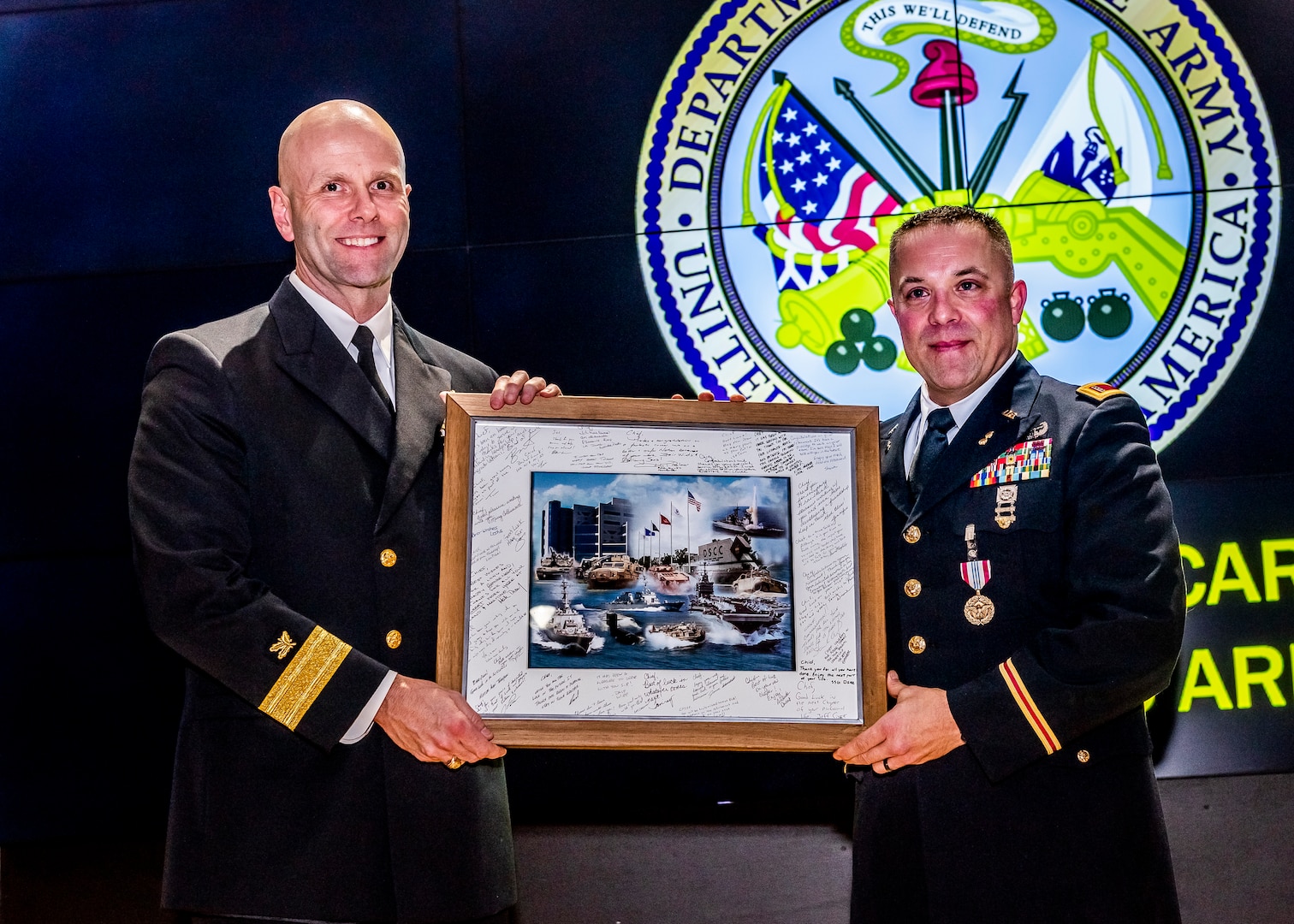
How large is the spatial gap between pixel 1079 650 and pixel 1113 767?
26 cm

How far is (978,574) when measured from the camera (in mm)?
1909

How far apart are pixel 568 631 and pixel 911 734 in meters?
0.62

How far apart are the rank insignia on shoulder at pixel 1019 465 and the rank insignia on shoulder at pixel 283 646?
121 centimetres

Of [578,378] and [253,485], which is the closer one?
[253,485]

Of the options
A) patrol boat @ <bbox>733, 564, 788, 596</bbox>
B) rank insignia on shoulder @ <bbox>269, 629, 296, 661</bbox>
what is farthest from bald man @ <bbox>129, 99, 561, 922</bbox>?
patrol boat @ <bbox>733, 564, 788, 596</bbox>

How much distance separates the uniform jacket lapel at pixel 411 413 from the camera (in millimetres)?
1916

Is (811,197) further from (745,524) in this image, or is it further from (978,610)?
(978,610)

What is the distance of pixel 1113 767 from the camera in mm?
1875

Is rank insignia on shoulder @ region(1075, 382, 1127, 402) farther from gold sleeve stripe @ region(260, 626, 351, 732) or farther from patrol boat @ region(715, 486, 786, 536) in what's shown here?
gold sleeve stripe @ region(260, 626, 351, 732)

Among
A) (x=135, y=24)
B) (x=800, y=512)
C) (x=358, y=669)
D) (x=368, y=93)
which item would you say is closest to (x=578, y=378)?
(x=368, y=93)

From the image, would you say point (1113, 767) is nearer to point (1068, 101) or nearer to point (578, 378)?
point (578, 378)

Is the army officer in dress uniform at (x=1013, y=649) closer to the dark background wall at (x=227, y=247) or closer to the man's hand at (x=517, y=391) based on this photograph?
the man's hand at (x=517, y=391)

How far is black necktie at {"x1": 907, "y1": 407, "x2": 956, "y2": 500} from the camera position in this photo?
2.04 meters

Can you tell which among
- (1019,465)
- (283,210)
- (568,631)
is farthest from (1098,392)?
(283,210)
